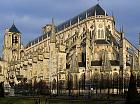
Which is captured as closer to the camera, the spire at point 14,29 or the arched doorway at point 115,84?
the arched doorway at point 115,84

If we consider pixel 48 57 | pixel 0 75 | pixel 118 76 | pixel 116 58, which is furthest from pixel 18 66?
pixel 118 76

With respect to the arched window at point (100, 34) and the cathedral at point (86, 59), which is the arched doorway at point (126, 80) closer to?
the cathedral at point (86, 59)

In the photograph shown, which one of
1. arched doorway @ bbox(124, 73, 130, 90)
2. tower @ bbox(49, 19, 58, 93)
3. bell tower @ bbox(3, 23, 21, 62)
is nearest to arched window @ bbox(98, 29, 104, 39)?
tower @ bbox(49, 19, 58, 93)

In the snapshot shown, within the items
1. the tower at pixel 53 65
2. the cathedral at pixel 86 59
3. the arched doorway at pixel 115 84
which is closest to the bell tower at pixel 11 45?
the cathedral at pixel 86 59

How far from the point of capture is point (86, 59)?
3204 inches

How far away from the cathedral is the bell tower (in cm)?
1378

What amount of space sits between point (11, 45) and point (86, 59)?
57.9 m

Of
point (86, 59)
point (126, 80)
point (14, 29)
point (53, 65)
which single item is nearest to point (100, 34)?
point (86, 59)

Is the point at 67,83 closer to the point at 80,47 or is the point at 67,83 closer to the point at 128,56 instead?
the point at 80,47

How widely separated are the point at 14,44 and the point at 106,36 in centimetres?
4867

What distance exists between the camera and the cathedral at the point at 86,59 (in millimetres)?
78688

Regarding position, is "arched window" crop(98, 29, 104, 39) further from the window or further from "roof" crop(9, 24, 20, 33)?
"roof" crop(9, 24, 20, 33)

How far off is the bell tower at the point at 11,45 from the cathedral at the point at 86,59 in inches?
542

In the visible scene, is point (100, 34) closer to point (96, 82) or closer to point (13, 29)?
point (96, 82)
